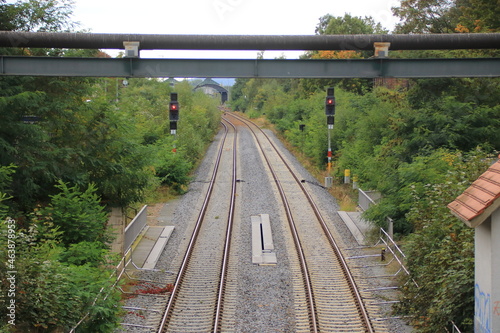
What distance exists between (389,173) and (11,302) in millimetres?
12968

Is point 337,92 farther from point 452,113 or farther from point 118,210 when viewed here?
point 118,210

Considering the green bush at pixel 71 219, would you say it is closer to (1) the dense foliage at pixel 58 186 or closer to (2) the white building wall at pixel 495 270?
(1) the dense foliage at pixel 58 186

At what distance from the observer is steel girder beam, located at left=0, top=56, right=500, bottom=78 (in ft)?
46.1

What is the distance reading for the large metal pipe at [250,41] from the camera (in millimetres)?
13773

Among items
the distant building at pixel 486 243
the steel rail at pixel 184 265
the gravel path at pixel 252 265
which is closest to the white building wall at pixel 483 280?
the distant building at pixel 486 243

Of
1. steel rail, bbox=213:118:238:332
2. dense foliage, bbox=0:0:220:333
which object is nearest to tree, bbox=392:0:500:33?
steel rail, bbox=213:118:238:332

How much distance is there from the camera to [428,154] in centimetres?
1806

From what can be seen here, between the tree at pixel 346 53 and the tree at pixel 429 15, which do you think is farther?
the tree at pixel 346 53

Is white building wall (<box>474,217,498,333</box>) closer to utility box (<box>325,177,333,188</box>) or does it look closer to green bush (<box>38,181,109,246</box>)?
green bush (<box>38,181,109,246</box>)

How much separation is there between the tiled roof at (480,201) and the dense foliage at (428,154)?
1345mm

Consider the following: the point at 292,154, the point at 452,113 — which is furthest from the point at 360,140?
the point at 292,154

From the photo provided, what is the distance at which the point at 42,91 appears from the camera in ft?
49.7

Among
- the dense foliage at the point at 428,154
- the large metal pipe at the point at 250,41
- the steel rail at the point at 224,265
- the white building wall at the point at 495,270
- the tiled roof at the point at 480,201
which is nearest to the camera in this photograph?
the tiled roof at the point at 480,201

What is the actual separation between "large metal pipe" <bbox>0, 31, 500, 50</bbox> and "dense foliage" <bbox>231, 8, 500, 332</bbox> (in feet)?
9.51
